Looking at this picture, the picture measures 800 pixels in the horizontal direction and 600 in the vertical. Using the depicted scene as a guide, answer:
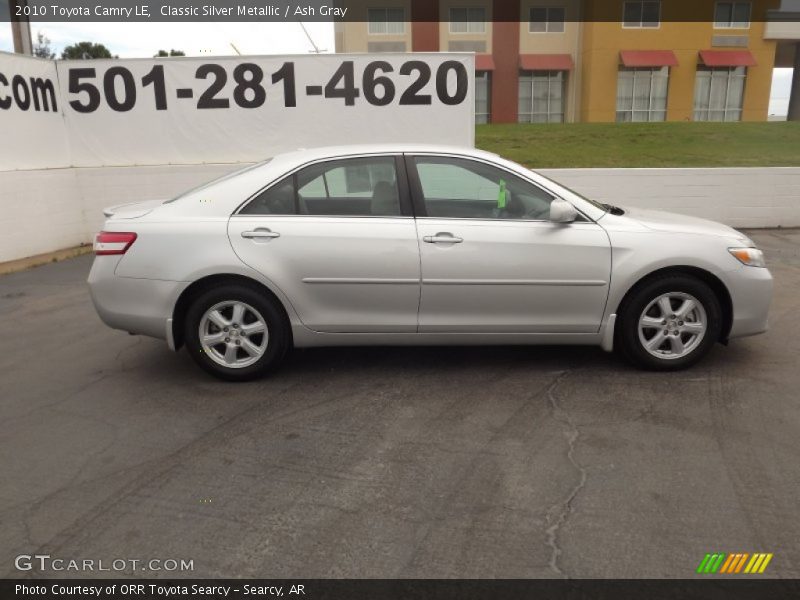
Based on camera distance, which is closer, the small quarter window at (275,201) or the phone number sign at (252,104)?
the small quarter window at (275,201)

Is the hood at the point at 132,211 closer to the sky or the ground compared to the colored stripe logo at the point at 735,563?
closer to the sky

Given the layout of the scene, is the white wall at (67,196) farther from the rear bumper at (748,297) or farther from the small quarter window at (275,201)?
the rear bumper at (748,297)

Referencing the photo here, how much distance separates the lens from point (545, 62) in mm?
30969

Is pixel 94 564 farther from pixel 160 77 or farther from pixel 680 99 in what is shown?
pixel 680 99

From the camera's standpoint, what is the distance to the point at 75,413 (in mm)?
4312

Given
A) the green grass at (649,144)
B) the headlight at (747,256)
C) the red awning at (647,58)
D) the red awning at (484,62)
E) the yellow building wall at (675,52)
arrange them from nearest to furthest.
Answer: the headlight at (747,256) < the green grass at (649,144) < the red awning at (647,58) < the yellow building wall at (675,52) < the red awning at (484,62)

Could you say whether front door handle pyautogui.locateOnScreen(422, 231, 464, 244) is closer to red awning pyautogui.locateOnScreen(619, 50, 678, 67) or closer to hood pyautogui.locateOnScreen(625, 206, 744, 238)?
hood pyautogui.locateOnScreen(625, 206, 744, 238)

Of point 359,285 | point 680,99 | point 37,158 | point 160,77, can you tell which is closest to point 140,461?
point 359,285

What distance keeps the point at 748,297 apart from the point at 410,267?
232 cm

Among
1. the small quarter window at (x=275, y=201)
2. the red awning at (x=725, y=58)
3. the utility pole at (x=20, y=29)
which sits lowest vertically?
the small quarter window at (x=275, y=201)

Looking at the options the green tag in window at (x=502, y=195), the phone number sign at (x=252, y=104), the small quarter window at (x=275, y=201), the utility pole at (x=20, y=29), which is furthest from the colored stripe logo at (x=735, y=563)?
the utility pole at (x=20, y=29)

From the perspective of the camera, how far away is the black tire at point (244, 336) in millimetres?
4551

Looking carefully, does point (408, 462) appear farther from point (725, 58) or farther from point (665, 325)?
point (725, 58)

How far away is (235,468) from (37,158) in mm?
8563
